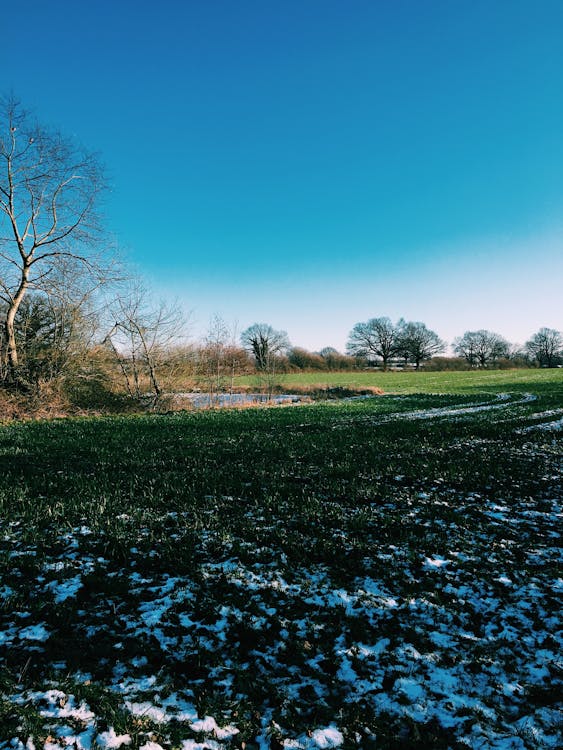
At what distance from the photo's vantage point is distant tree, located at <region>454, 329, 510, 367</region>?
9919cm

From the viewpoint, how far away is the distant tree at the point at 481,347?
99.2m

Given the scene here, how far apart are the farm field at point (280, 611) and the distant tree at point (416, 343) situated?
9006 centimetres

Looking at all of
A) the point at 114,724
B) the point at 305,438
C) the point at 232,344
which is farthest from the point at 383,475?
the point at 232,344

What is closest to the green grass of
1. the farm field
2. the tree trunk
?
the tree trunk

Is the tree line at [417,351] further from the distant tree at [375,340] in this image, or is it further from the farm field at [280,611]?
the farm field at [280,611]

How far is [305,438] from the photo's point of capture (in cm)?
1293

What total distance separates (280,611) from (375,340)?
319ft

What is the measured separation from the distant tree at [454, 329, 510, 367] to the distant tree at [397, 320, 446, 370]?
426 inches

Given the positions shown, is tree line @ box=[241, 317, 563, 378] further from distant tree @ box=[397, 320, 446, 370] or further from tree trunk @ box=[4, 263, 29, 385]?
tree trunk @ box=[4, 263, 29, 385]

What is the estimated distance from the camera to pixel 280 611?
3498 millimetres

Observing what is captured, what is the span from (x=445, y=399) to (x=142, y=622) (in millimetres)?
28516

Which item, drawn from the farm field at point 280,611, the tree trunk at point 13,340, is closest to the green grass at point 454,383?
the tree trunk at point 13,340

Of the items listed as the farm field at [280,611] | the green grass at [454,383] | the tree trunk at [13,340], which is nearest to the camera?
the farm field at [280,611]

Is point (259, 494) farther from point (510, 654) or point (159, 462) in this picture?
point (510, 654)
